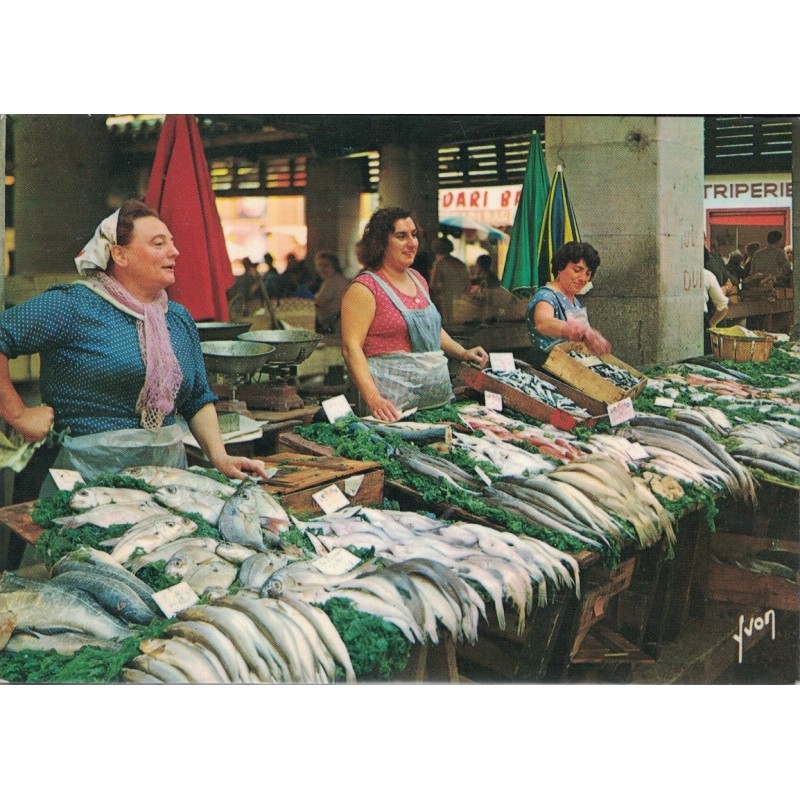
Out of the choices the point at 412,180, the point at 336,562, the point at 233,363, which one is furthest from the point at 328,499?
the point at 412,180

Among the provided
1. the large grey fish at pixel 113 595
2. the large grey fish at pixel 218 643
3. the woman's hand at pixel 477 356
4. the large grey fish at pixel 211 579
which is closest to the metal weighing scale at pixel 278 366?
the woman's hand at pixel 477 356

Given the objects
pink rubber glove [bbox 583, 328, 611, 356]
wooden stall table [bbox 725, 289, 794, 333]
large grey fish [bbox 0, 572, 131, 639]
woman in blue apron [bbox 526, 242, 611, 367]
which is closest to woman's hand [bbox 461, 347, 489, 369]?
woman in blue apron [bbox 526, 242, 611, 367]

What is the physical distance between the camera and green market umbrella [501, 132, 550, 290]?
510 cm

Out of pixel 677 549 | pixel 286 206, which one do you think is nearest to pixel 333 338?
pixel 286 206

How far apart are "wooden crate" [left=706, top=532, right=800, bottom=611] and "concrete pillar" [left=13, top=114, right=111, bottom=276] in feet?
10.6

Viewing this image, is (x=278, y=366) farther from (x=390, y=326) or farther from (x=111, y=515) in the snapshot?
(x=111, y=515)

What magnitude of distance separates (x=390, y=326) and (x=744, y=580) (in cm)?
205

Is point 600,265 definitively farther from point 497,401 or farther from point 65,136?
point 65,136

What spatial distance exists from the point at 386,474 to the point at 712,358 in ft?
6.86

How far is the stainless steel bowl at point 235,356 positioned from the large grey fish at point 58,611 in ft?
3.88

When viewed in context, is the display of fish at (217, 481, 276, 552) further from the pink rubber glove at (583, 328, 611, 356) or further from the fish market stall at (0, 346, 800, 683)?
the pink rubber glove at (583, 328, 611, 356)

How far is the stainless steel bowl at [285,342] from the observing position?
4.82 meters

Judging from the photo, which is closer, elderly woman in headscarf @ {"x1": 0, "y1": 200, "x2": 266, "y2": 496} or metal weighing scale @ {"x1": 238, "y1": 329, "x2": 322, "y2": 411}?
elderly woman in headscarf @ {"x1": 0, "y1": 200, "x2": 266, "y2": 496}

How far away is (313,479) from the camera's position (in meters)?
4.53
